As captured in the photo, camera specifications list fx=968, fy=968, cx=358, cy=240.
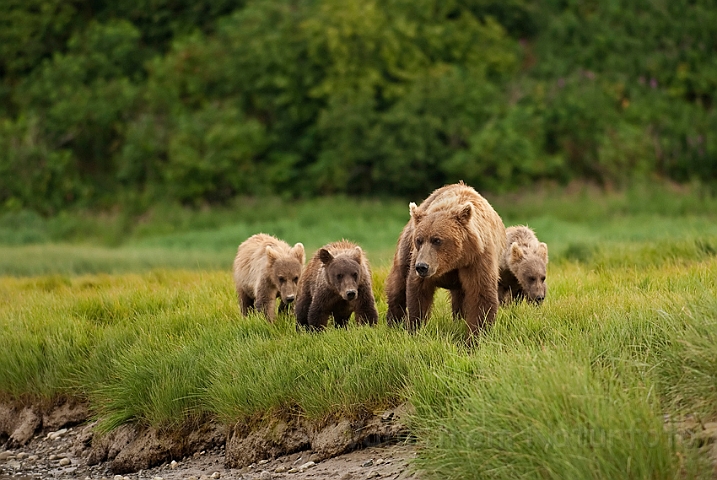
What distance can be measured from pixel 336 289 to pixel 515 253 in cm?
183

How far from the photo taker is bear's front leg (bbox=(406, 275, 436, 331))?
759cm

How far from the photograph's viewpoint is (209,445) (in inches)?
301

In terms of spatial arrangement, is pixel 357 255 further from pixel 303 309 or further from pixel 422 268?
pixel 422 268

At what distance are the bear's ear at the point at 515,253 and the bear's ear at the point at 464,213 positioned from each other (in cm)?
190

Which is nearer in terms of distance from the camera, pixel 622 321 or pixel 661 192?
pixel 622 321

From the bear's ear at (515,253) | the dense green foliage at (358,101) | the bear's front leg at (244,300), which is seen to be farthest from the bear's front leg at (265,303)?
the dense green foliage at (358,101)

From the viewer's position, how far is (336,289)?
8375 millimetres

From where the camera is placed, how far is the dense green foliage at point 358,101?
1084 inches

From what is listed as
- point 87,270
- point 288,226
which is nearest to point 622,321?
point 87,270

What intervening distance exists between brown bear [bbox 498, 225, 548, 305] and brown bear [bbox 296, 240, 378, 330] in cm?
139

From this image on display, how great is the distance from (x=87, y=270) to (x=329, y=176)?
12.4 m

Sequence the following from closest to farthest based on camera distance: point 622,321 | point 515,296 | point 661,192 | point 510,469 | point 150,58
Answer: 1. point 510,469
2. point 622,321
3. point 515,296
4. point 661,192
5. point 150,58

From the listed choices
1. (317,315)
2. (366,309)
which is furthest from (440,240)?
(317,315)

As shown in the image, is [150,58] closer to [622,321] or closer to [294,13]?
[294,13]
